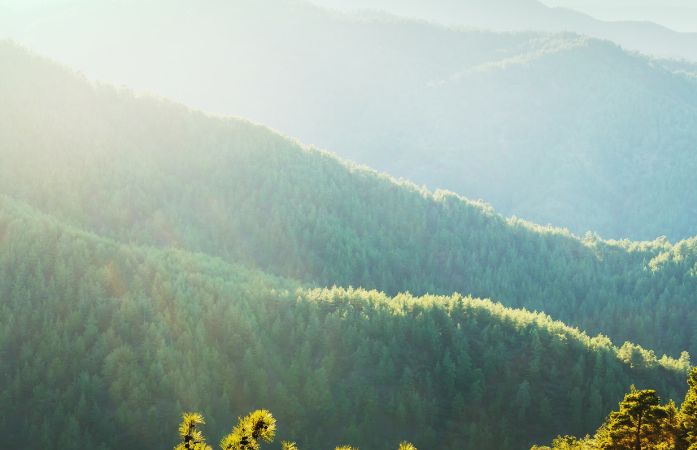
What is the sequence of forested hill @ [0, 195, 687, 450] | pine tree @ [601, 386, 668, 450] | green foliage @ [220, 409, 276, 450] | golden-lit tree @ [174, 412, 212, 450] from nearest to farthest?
1. green foliage @ [220, 409, 276, 450]
2. golden-lit tree @ [174, 412, 212, 450]
3. pine tree @ [601, 386, 668, 450]
4. forested hill @ [0, 195, 687, 450]

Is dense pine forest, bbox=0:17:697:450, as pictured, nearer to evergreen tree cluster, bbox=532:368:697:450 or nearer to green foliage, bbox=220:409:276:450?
evergreen tree cluster, bbox=532:368:697:450

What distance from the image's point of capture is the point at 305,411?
461ft

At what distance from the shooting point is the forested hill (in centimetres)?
13238

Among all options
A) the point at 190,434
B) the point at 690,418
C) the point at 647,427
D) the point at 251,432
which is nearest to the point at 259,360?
the point at 647,427

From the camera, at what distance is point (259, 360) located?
148000mm

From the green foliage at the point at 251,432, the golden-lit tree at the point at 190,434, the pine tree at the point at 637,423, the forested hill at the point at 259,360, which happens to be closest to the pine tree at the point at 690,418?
the pine tree at the point at 637,423

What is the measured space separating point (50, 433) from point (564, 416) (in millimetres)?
102019

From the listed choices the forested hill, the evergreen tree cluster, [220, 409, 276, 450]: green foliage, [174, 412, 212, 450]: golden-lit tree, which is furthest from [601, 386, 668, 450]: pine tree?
the forested hill

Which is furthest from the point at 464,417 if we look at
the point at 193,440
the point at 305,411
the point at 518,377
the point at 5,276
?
the point at 193,440

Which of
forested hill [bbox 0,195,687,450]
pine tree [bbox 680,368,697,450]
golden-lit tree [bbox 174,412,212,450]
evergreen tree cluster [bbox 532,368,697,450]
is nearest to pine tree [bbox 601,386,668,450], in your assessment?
evergreen tree cluster [bbox 532,368,697,450]

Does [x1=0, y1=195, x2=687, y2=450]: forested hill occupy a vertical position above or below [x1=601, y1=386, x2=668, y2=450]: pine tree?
below

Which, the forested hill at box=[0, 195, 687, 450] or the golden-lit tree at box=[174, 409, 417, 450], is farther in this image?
the forested hill at box=[0, 195, 687, 450]

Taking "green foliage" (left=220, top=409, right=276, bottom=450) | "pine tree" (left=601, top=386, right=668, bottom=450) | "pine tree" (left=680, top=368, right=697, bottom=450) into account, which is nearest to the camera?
"green foliage" (left=220, top=409, right=276, bottom=450)

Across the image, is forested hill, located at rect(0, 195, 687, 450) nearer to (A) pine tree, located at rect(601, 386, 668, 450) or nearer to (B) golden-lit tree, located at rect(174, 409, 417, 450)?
(A) pine tree, located at rect(601, 386, 668, 450)
